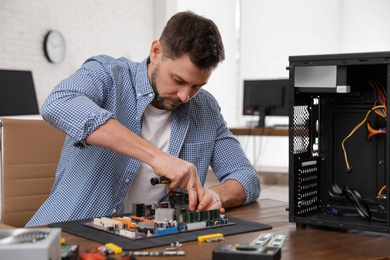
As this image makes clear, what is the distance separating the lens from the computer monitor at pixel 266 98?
5.74m

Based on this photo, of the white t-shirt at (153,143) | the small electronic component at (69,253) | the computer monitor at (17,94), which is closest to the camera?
the small electronic component at (69,253)

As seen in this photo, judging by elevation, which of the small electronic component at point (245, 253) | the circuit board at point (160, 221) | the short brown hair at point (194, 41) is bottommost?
→ the circuit board at point (160, 221)

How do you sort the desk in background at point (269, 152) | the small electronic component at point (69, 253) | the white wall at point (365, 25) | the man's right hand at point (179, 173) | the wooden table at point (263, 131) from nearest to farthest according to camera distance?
the small electronic component at point (69, 253) < the man's right hand at point (179, 173) < the wooden table at point (263, 131) < the white wall at point (365, 25) < the desk in background at point (269, 152)

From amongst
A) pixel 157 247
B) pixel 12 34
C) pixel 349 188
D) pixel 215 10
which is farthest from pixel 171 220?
pixel 215 10

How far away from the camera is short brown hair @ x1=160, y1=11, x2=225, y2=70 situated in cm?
157

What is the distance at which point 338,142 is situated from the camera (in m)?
1.43

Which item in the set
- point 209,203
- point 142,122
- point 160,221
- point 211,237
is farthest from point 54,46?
point 211,237

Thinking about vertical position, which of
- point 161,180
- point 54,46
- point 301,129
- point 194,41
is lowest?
point 161,180

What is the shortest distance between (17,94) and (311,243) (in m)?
4.29

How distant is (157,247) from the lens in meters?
1.06

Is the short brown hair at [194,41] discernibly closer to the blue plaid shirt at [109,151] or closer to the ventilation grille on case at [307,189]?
the blue plaid shirt at [109,151]

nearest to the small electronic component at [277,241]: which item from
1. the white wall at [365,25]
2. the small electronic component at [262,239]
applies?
the small electronic component at [262,239]

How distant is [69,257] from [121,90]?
2.90ft

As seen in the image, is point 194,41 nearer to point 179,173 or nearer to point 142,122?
point 142,122
